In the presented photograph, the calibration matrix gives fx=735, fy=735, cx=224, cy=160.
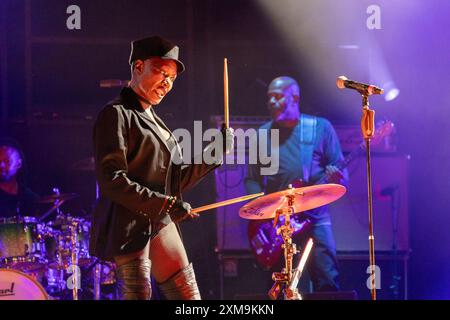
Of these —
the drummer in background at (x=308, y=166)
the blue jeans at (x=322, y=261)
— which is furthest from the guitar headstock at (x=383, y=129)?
the blue jeans at (x=322, y=261)

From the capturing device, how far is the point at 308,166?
7.18m

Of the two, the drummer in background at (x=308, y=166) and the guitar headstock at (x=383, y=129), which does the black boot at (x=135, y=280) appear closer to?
the drummer in background at (x=308, y=166)

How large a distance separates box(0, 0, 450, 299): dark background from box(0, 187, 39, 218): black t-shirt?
1.26ft

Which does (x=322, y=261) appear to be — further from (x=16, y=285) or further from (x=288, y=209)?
(x=16, y=285)

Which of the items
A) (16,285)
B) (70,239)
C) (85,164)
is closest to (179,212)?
(16,285)

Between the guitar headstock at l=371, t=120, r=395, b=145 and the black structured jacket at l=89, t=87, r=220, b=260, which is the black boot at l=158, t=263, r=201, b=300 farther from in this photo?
the guitar headstock at l=371, t=120, r=395, b=145

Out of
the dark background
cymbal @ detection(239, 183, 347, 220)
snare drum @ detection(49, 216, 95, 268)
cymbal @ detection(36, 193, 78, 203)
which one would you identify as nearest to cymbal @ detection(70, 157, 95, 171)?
the dark background

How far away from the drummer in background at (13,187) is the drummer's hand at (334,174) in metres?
2.82

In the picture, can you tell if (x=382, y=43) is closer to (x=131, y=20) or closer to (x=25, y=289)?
(x=131, y=20)

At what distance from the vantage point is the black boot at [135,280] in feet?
12.0

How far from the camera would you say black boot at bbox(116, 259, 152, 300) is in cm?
365

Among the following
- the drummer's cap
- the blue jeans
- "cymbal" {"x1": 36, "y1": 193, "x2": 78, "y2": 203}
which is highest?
the drummer's cap
